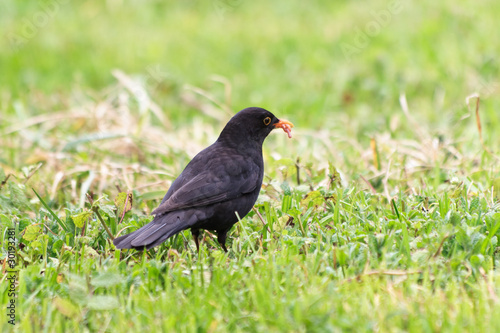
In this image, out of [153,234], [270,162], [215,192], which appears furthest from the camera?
[270,162]

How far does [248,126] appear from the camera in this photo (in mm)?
4668

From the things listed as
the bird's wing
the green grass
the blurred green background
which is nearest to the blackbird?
the bird's wing

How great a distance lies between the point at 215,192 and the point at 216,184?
2.8 inches

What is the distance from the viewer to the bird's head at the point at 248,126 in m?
4.64

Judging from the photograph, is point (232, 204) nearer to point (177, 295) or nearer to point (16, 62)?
point (177, 295)

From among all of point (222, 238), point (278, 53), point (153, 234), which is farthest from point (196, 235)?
point (278, 53)

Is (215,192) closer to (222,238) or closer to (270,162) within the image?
(222,238)

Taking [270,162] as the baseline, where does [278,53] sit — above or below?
above

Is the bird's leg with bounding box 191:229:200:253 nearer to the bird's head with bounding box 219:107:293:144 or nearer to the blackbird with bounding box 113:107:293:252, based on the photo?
the blackbird with bounding box 113:107:293:252

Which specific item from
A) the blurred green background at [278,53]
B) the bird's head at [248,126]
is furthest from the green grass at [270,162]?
the bird's head at [248,126]

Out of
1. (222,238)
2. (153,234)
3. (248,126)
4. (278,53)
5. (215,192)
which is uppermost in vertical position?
(278,53)

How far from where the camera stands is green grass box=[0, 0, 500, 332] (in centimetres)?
300

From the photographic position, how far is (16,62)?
9.69 meters

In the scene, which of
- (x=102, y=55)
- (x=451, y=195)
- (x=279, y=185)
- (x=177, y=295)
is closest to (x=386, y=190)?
→ (x=451, y=195)
